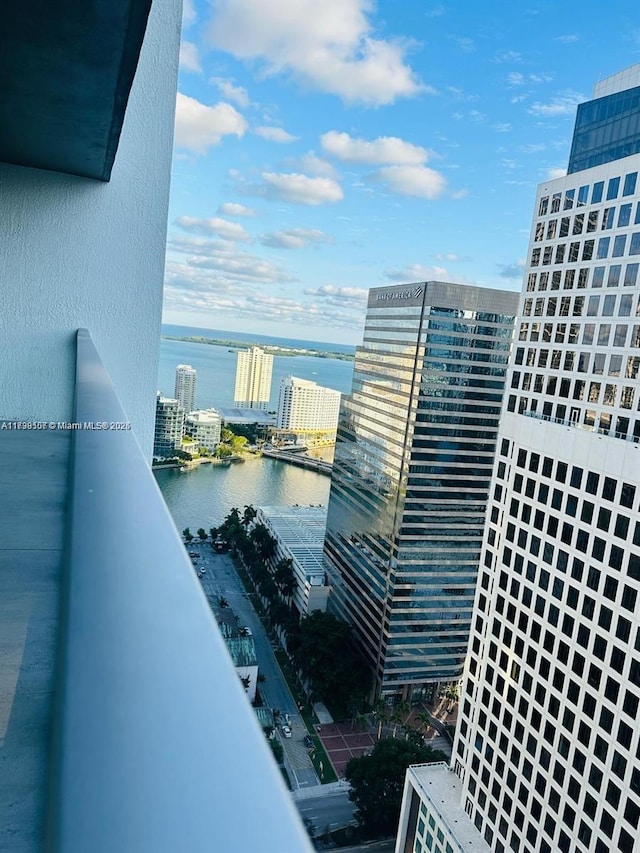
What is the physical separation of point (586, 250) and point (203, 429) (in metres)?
49.4

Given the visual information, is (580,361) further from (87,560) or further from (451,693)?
(451,693)

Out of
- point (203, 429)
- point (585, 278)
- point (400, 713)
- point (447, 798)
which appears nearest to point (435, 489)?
point (400, 713)

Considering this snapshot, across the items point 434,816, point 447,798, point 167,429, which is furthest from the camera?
point 167,429

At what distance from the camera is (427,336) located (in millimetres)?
25406

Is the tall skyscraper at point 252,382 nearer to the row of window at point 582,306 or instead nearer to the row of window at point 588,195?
the row of window at point 582,306

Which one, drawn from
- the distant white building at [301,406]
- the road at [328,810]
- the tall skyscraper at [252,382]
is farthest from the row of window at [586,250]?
the tall skyscraper at [252,382]

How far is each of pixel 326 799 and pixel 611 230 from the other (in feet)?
58.3

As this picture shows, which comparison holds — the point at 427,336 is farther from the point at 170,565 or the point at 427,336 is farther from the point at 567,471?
the point at 170,565

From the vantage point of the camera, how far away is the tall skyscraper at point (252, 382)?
83.6 metres

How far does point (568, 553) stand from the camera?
12.0m

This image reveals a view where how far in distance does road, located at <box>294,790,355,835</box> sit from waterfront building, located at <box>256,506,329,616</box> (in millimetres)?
10504

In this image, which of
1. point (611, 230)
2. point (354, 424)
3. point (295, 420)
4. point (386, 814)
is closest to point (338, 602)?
point (354, 424)

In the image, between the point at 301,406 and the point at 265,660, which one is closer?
the point at 265,660

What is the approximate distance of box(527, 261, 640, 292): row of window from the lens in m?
11.0
